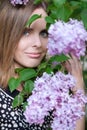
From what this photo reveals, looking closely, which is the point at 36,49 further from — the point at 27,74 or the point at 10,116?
the point at 10,116

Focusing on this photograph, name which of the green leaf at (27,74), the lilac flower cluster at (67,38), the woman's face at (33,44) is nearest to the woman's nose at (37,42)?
the woman's face at (33,44)

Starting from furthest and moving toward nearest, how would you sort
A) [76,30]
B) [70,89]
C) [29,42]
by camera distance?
[29,42], [70,89], [76,30]

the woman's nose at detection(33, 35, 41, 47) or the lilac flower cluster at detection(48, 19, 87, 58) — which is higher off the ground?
the lilac flower cluster at detection(48, 19, 87, 58)

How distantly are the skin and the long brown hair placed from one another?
28mm

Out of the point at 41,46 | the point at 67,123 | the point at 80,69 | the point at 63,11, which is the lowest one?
the point at 67,123

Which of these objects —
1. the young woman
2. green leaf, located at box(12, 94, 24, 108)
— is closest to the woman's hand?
the young woman

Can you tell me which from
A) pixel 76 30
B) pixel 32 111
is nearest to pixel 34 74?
pixel 32 111

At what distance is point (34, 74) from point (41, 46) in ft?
0.59

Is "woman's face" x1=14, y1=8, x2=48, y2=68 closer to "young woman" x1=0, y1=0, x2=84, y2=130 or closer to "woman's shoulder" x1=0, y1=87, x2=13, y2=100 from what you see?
"young woman" x1=0, y1=0, x2=84, y2=130

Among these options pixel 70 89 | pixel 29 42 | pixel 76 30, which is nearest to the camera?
pixel 76 30

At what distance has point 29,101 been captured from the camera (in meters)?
1.50

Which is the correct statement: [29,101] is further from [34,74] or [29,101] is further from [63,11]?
[63,11]

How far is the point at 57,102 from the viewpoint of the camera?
4.69 feet

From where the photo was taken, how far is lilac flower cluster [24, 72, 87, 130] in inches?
56.3
